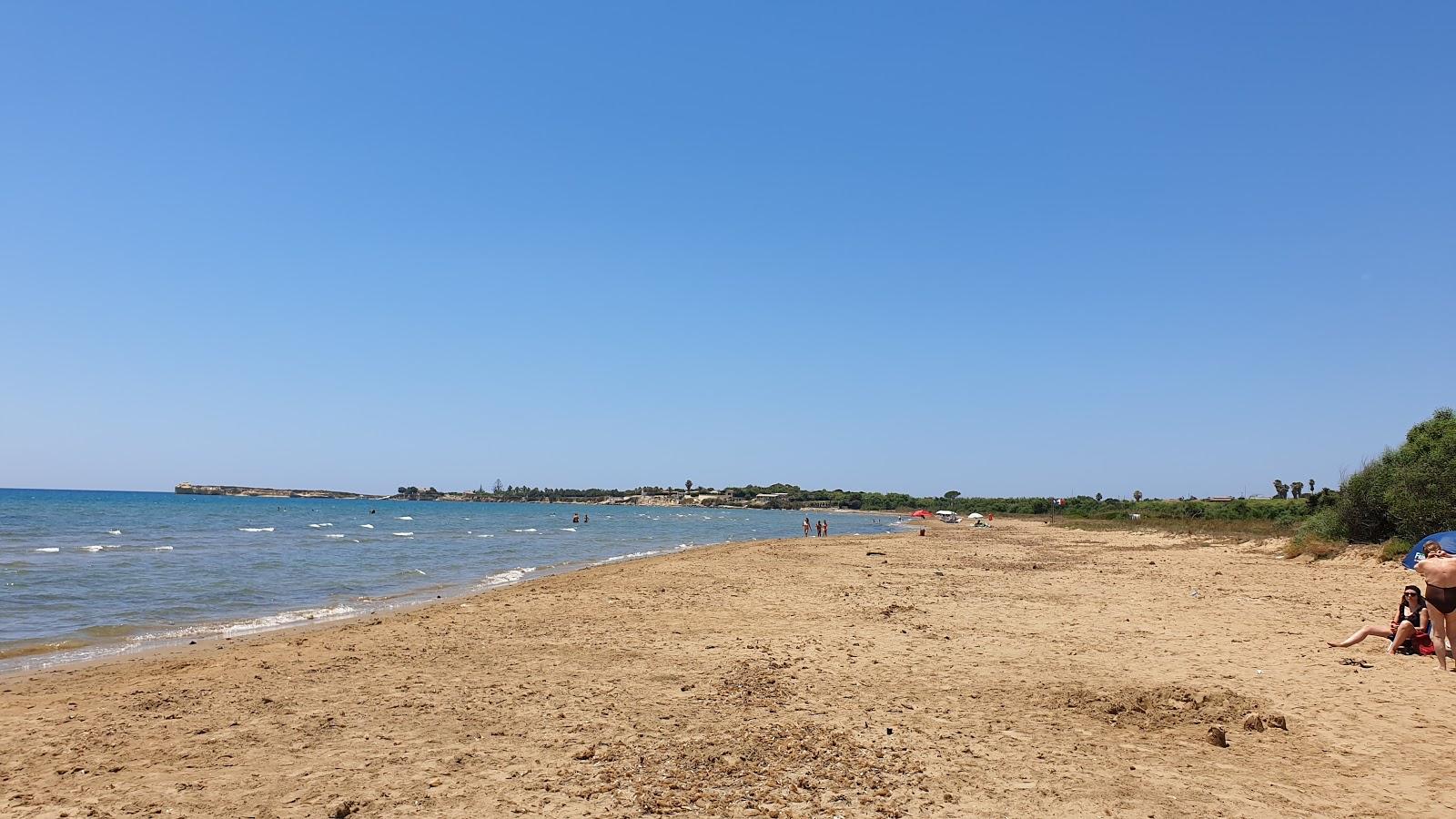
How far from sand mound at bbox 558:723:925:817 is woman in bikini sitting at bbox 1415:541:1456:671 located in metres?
7.82

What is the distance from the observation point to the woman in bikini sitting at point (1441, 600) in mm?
9602

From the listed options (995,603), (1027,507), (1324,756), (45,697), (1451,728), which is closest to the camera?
(1324,756)

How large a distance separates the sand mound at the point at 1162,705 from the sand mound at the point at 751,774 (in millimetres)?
2654

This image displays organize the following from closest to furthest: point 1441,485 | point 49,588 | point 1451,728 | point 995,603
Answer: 1. point 1451,728
2. point 995,603
3. point 49,588
4. point 1441,485

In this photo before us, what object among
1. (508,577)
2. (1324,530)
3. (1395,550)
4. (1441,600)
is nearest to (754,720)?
(1441,600)

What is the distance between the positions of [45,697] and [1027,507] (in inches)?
5060

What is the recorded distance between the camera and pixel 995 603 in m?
16.0

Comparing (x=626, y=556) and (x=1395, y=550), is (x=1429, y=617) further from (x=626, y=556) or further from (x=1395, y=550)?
(x=626, y=556)

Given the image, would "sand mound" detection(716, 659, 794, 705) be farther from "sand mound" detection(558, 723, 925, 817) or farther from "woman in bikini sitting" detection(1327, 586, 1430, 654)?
"woman in bikini sitting" detection(1327, 586, 1430, 654)

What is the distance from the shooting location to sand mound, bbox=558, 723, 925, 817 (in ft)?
18.4

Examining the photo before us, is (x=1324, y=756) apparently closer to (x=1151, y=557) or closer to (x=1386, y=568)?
(x=1386, y=568)

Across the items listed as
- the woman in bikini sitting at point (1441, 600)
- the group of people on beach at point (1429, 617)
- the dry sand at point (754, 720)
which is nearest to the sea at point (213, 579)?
the dry sand at point (754, 720)

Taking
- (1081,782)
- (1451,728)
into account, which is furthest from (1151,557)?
(1081,782)

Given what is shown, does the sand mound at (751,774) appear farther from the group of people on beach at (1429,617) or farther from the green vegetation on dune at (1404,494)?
the green vegetation on dune at (1404,494)
